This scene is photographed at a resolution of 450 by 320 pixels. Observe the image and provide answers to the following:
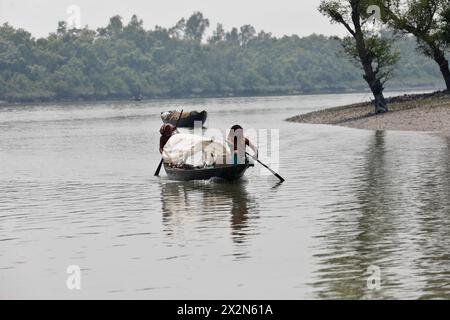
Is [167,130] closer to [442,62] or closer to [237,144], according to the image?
[237,144]

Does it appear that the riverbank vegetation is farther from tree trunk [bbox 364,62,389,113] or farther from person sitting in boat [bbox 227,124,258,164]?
person sitting in boat [bbox 227,124,258,164]

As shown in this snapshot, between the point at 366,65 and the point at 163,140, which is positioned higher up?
the point at 366,65

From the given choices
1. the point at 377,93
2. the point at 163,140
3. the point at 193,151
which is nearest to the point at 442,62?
A: the point at 377,93

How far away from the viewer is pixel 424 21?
85312mm

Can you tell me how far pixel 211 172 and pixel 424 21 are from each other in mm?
51694

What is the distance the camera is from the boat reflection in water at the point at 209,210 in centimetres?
2575

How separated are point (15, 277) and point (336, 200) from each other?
43.7 ft

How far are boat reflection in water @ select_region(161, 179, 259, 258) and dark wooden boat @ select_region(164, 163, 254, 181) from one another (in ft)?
0.84

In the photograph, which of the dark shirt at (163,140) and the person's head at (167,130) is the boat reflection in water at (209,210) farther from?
the person's head at (167,130)

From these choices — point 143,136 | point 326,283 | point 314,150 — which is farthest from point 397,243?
point 143,136

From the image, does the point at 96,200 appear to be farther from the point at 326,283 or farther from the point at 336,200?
the point at 326,283

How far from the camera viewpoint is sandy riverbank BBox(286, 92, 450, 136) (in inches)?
2663

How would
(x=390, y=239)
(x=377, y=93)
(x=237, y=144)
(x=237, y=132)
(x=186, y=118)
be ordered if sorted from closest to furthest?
(x=390, y=239) → (x=237, y=132) → (x=237, y=144) → (x=377, y=93) → (x=186, y=118)

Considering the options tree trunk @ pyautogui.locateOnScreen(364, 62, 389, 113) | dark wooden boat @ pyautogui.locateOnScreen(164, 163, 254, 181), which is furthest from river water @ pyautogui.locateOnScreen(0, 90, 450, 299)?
tree trunk @ pyautogui.locateOnScreen(364, 62, 389, 113)
